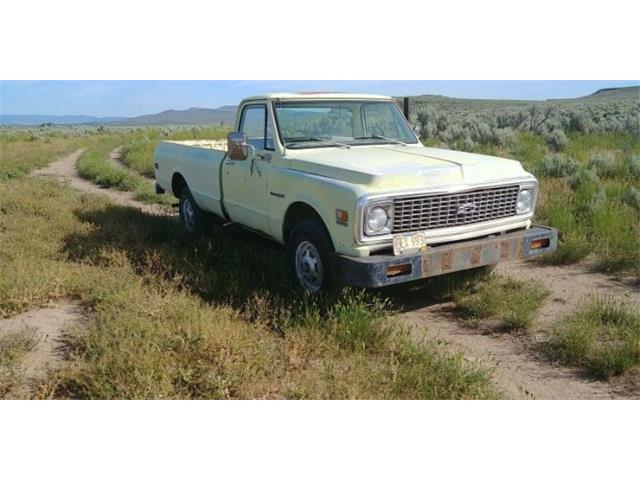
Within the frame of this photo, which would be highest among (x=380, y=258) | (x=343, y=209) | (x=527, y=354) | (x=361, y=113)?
(x=361, y=113)

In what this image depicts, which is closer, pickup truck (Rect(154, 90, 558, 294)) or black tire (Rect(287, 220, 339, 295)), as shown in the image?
pickup truck (Rect(154, 90, 558, 294))

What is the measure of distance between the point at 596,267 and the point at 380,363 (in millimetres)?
3749

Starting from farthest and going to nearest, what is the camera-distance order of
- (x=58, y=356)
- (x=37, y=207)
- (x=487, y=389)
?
(x=37, y=207), (x=58, y=356), (x=487, y=389)

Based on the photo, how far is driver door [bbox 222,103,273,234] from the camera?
5805 mm

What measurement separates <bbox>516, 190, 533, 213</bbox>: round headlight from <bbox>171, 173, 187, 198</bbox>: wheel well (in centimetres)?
483

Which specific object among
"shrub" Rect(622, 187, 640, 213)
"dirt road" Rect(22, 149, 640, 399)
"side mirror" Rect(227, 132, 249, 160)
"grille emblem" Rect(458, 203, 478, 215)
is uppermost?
"side mirror" Rect(227, 132, 249, 160)

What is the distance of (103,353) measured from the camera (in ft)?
12.9

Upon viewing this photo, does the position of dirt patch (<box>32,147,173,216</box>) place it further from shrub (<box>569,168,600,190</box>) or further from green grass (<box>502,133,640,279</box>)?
shrub (<box>569,168,600,190</box>)

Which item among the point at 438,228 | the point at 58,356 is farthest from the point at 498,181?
the point at 58,356

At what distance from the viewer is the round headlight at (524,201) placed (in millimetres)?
5336

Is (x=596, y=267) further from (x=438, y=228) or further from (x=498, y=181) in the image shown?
(x=438, y=228)

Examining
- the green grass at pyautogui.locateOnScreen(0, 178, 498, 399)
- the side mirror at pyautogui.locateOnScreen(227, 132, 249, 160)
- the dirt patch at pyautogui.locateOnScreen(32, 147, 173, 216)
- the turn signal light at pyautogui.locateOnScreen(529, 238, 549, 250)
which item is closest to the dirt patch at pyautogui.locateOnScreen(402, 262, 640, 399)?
the green grass at pyautogui.locateOnScreen(0, 178, 498, 399)

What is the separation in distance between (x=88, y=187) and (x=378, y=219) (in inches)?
454

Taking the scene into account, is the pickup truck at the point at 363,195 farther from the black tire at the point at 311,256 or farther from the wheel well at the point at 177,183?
the wheel well at the point at 177,183
